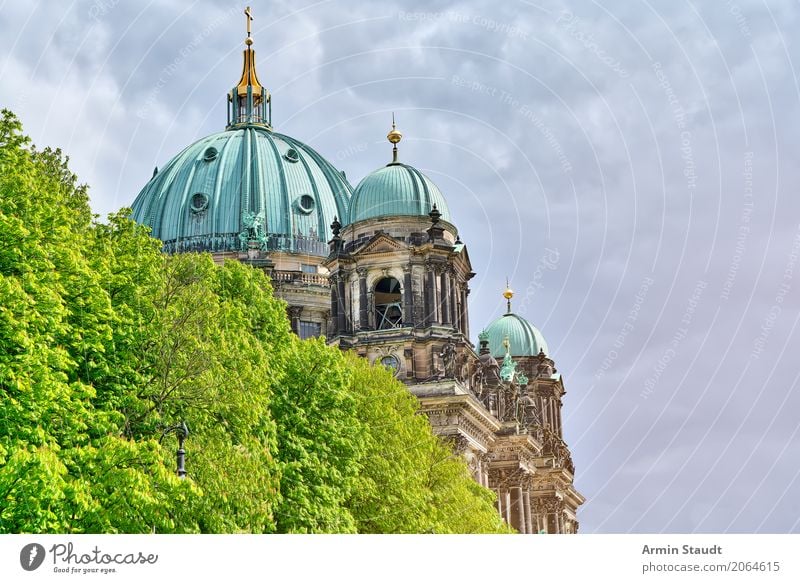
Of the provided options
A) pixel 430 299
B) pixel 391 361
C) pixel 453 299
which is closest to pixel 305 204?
pixel 453 299

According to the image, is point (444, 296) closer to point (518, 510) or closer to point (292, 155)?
point (518, 510)

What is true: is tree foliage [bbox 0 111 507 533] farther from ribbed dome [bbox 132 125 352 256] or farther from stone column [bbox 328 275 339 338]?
ribbed dome [bbox 132 125 352 256]

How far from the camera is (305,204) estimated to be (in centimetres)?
10075

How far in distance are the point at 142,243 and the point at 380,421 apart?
Answer: 1698cm

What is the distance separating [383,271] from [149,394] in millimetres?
42411

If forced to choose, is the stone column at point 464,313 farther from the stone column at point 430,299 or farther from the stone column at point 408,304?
the stone column at point 408,304

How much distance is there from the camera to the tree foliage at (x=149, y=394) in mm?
32406

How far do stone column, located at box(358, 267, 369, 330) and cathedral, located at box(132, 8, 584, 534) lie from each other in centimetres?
8

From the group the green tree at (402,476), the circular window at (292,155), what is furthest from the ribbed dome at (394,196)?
the circular window at (292,155)

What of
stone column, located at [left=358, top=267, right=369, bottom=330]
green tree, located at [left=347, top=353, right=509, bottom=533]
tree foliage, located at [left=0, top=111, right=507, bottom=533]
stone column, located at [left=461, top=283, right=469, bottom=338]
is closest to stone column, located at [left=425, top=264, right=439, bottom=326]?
stone column, located at [left=461, top=283, right=469, bottom=338]

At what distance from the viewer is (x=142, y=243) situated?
135 feet

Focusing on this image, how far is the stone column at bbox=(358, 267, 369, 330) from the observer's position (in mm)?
79562
